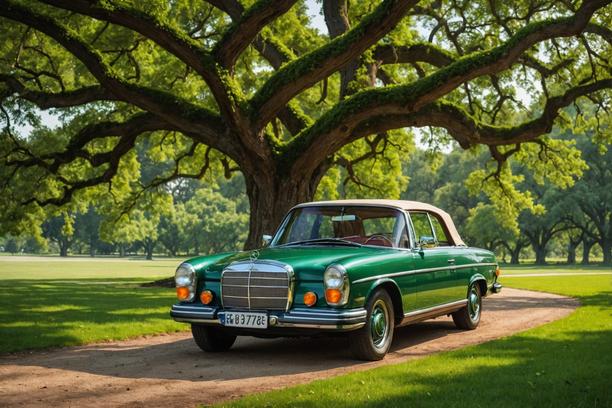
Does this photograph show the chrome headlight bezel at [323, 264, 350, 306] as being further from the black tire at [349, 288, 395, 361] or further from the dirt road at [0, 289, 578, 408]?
the dirt road at [0, 289, 578, 408]

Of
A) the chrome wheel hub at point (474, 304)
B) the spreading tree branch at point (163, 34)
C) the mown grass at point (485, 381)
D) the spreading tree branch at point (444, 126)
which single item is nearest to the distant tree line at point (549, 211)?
the spreading tree branch at point (444, 126)

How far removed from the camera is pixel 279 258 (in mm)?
7926

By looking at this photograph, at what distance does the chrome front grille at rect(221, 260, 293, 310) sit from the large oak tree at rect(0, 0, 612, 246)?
25.4ft

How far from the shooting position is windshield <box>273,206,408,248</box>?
29.7ft

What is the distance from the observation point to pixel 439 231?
33.9 ft

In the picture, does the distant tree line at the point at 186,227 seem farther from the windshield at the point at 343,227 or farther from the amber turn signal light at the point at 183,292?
the amber turn signal light at the point at 183,292

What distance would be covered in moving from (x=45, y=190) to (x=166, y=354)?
17.6 m

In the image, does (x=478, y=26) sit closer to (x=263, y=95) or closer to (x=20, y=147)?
(x=263, y=95)

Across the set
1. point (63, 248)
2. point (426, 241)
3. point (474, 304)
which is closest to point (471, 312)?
point (474, 304)

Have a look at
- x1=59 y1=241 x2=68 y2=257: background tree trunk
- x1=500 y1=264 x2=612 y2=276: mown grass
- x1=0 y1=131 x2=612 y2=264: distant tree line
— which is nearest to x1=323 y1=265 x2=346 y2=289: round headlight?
x1=0 y1=131 x2=612 y2=264: distant tree line

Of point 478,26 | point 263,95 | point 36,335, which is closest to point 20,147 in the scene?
Result: point 263,95

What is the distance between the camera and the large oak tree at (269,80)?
1512 cm

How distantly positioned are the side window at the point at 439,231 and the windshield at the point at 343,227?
Result: 1.06m

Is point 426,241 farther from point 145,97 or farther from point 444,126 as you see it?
point 145,97
